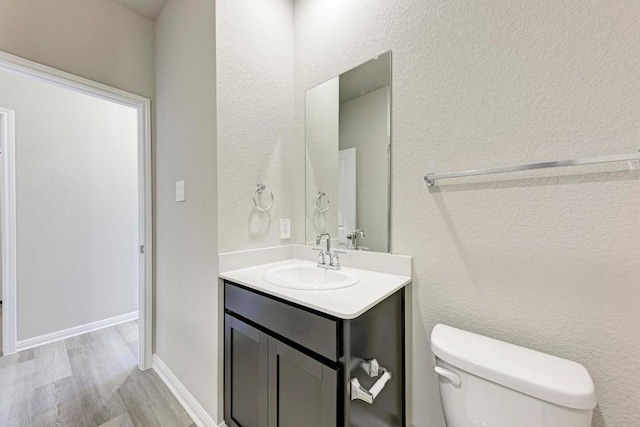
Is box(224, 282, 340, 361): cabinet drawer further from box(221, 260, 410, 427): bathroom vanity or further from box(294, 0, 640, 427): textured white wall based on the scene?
box(294, 0, 640, 427): textured white wall

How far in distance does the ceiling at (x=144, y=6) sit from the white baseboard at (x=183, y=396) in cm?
251

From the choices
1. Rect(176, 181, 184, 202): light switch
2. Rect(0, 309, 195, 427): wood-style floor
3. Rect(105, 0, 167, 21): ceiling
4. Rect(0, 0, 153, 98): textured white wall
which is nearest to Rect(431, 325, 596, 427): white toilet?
Rect(0, 309, 195, 427): wood-style floor

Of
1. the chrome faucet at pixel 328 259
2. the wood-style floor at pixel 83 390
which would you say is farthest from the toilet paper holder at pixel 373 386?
the wood-style floor at pixel 83 390

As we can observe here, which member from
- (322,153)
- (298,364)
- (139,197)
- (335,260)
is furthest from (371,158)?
(139,197)

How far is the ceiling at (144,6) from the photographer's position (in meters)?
1.81

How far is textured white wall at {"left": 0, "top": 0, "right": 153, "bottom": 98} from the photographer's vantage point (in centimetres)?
146

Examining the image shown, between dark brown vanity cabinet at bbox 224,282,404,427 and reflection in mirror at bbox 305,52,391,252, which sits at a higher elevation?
reflection in mirror at bbox 305,52,391,252

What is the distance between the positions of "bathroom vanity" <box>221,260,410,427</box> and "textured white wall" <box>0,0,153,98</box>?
5.44 feet

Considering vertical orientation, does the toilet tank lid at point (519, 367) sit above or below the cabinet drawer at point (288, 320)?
below

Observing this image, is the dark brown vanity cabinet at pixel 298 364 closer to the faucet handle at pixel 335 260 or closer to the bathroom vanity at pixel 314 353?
the bathroom vanity at pixel 314 353

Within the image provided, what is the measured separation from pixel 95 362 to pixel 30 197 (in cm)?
148

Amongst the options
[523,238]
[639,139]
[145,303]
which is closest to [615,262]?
[523,238]

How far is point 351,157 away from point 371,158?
0.14 m

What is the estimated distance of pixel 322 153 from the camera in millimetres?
1627
